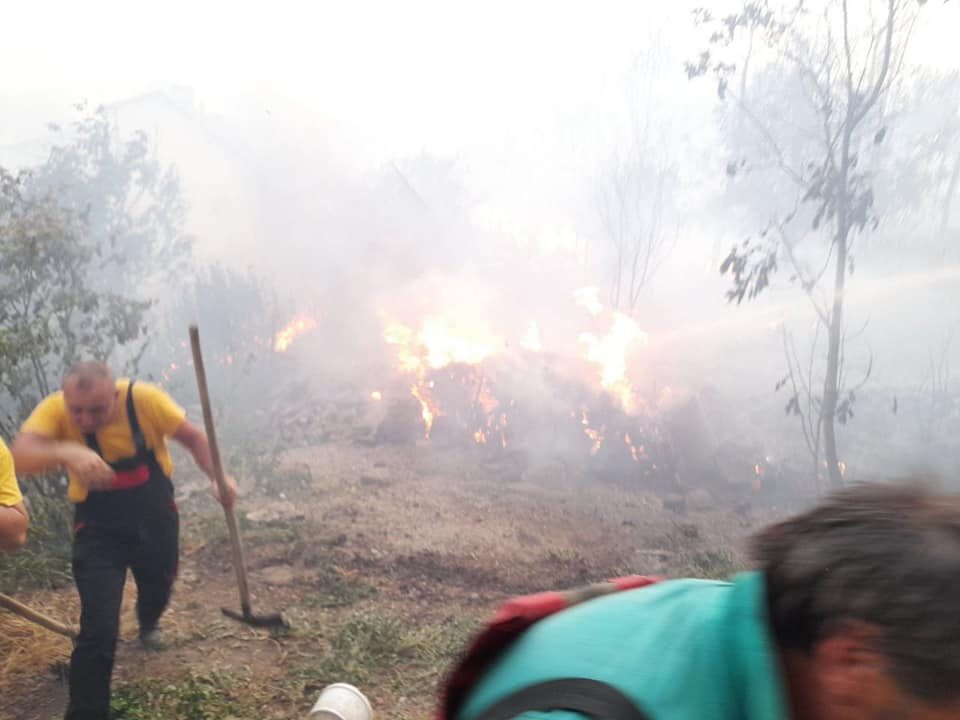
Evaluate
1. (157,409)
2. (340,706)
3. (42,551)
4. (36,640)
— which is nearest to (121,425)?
(157,409)

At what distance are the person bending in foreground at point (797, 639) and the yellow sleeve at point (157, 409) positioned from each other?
10.3ft

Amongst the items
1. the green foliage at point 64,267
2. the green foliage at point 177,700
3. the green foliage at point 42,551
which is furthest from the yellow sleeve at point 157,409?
the green foliage at point 64,267

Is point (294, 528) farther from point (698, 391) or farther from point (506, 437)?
point (698, 391)

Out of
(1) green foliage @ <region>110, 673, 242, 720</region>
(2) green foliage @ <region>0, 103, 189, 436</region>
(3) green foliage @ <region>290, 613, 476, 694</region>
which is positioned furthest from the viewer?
(2) green foliage @ <region>0, 103, 189, 436</region>

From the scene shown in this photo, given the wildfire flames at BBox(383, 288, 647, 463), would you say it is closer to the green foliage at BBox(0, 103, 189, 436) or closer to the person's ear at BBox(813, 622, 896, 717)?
the green foliage at BBox(0, 103, 189, 436)

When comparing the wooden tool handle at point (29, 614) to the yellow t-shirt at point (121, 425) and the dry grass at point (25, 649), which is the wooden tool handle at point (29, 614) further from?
the dry grass at point (25, 649)

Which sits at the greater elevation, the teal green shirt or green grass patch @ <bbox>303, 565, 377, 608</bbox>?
the teal green shirt

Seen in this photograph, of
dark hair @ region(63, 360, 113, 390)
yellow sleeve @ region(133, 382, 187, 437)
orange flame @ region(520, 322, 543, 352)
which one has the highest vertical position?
dark hair @ region(63, 360, 113, 390)

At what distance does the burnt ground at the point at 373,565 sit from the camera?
13.6 feet

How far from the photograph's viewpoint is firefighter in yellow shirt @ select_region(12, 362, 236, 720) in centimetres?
314

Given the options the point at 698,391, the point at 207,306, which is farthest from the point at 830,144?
the point at 207,306

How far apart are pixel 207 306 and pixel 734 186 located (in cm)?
1780

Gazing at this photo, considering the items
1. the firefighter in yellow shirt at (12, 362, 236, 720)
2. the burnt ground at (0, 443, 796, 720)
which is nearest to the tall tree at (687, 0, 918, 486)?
the burnt ground at (0, 443, 796, 720)

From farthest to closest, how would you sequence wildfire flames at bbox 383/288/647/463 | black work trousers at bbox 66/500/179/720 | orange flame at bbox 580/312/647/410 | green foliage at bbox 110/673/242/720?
orange flame at bbox 580/312/647/410 → wildfire flames at bbox 383/288/647/463 → green foliage at bbox 110/673/242/720 → black work trousers at bbox 66/500/179/720
